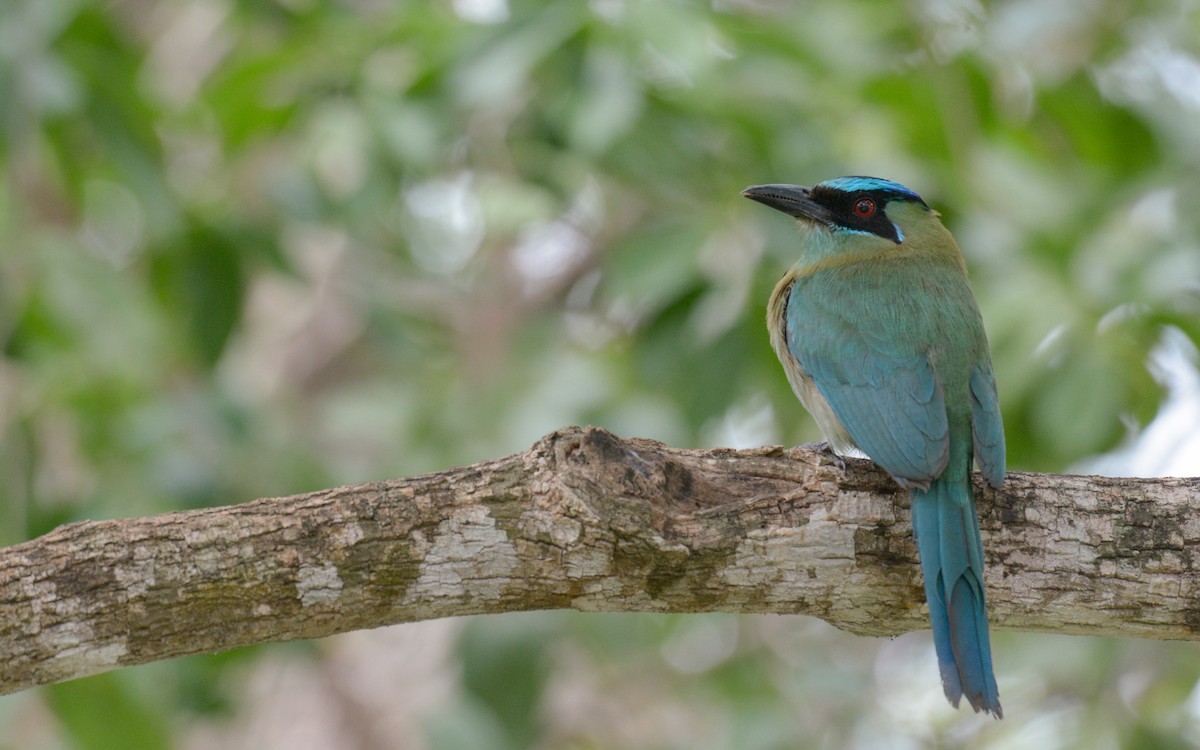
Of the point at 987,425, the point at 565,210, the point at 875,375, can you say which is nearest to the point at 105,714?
the point at 875,375

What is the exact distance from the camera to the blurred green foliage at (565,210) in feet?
13.9

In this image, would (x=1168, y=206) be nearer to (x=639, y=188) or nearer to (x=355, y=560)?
(x=639, y=188)

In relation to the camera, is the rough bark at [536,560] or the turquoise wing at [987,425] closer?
the rough bark at [536,560]

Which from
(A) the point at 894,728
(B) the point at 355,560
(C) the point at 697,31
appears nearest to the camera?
(B) the point at 355,560

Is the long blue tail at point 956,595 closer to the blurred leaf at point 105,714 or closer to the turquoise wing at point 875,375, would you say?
the turquoise wing at point 875,375

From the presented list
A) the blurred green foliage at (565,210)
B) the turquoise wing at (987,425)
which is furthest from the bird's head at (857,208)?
the turquoise wing at (987,425)

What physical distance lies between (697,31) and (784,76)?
650mm

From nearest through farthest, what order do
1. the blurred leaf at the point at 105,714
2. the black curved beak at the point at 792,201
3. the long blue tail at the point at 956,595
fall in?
the long blue tail at the point at 956,595 → the blurred leaf at the point at 105,714 → the black curved beak at the point at 792,201

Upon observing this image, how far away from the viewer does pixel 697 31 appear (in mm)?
4160

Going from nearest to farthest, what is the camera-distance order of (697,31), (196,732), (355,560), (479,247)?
(355,560)
(697,31)
(479,247)
(196,732)

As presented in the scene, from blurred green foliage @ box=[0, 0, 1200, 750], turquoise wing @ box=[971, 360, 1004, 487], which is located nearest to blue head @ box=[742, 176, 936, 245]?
blurred green foliage @ box=[0, 0, 1200, 750]

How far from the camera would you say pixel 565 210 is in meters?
5.82

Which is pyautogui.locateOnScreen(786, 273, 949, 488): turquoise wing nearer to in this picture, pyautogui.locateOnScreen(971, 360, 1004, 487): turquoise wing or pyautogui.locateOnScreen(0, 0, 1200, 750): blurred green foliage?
pyautogui.locateOnScreen(971, 360, 1004, 487): turquoise wing

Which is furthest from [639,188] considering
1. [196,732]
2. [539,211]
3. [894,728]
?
[196,732]
